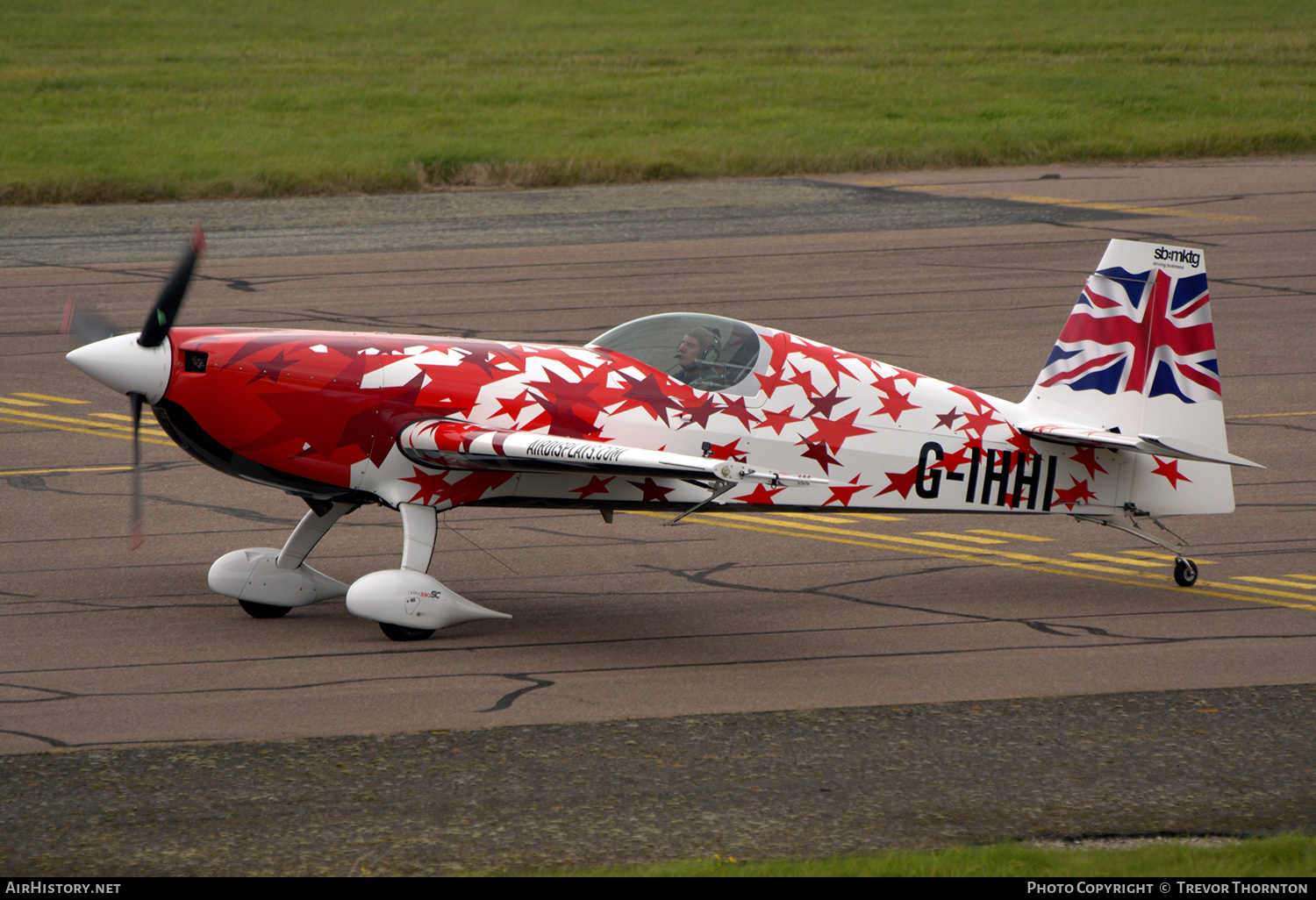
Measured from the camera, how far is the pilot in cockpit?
37.4ft

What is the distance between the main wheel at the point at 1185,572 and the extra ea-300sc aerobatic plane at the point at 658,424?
0.06ft

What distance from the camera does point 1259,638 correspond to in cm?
1109

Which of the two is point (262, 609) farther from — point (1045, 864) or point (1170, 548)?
point (1170, 548)

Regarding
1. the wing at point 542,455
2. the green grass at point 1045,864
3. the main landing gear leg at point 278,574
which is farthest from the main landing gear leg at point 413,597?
the green grass at point 1045,864

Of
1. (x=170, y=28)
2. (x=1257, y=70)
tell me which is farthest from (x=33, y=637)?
(x=170, y=28)

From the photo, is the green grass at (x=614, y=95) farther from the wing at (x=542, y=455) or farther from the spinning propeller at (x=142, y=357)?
the wing at (x=542, y=455)

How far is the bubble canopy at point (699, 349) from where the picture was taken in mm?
11414

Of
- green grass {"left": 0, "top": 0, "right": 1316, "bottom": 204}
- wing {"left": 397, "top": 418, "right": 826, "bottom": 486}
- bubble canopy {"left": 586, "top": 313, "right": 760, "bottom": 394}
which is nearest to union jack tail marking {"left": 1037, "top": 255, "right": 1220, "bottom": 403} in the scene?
bubble canopy {"left": 586, "top": 313, "right": 760, "bottom": 394}

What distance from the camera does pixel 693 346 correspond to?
11.5 m

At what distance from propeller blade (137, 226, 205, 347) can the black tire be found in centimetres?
215

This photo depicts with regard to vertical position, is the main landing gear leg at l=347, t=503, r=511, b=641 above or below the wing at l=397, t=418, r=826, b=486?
below

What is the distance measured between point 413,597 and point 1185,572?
20.2ft

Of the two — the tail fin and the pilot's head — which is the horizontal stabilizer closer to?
the tail fin

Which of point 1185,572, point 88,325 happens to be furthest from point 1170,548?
point 88,325
